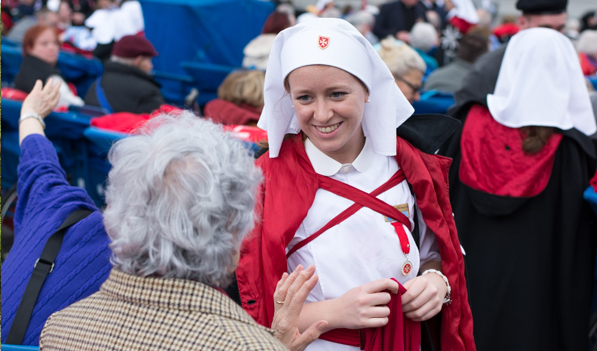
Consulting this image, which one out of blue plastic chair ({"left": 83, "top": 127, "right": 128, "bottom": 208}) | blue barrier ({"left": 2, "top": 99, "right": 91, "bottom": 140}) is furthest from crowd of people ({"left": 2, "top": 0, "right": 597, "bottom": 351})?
blue plastic chair ({"left": 83, "top": 127, "right": 128, "bottom": 208})

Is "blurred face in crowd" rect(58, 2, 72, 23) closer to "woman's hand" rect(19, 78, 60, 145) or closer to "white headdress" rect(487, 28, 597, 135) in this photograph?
"woman's hand" rect(19, 78, 60, 145)

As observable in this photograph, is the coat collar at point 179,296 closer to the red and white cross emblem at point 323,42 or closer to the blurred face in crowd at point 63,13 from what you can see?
the red and white cross emblem at point 323,42

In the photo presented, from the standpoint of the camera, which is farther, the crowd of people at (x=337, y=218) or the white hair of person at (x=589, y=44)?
the white hair of person at (x=589, y=44)

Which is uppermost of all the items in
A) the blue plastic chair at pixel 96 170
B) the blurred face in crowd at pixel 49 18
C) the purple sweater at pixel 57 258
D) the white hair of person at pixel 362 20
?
the white hair of person at pixel 362 20

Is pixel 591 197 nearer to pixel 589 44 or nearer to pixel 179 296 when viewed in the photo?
pixel 179 296

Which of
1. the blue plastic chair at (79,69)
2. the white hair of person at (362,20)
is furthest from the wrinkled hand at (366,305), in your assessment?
the white hair of person at (362,20)

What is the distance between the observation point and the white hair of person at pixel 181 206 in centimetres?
135

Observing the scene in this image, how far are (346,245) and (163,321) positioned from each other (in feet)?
2.47

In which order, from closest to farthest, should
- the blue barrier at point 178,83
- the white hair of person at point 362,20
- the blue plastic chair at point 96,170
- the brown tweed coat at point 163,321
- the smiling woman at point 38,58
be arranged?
the brown tweed coat at point 163,321, the blue plastic chair at point 96,170, the smiling woman at point 38,58, the blue barrier at point 178,83, the white hair of person at point 362,20

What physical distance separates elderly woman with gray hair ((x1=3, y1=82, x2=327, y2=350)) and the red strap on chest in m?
0.50

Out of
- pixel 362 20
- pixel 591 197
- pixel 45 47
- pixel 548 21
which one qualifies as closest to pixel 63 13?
pixel 362 20

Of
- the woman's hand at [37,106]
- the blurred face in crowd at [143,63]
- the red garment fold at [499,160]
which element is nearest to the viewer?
the woman's hand at [37,106]

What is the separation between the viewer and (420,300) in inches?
75.7

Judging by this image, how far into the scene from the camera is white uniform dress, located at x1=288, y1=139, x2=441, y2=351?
191 centimetres
